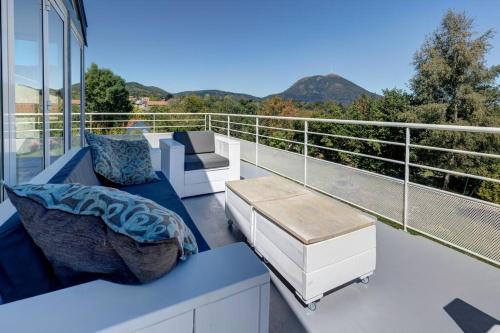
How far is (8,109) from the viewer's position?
1.18 m

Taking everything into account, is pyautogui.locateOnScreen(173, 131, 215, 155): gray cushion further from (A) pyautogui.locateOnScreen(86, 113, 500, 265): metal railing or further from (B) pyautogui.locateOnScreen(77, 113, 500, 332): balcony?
(A) pyautogui.locateOnScreen(86, 113, 500, 265): metal railing

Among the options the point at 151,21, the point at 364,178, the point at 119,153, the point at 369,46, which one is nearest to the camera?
the point at 119,153

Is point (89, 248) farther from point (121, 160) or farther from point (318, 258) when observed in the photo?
point (121, 160)

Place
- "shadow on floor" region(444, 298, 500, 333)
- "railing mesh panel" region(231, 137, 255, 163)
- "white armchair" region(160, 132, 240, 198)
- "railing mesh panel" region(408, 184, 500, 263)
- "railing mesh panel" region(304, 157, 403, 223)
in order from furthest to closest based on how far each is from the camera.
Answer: "railing mesh panel" region(231, 137, 255, 163) < "white armchair" region(160, 132, 240, 198) < "railing mesh panel" region(304, 157, 403, 223) < "railing mesh panel" region(408, 184, 500, 263) < "shadow on floor" region(444, 298, 500, 333)

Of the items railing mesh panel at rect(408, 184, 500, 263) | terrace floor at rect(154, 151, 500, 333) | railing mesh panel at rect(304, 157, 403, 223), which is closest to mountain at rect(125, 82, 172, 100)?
railing mesh panel at rect(304, 157, 403, 223)

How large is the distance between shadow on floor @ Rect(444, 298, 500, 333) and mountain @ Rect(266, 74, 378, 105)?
26.6 m

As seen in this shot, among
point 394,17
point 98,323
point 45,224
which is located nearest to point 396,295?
point 98,323

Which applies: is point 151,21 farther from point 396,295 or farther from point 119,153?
point 396,295

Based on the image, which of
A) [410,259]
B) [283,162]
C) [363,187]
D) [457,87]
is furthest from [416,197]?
[457,87]

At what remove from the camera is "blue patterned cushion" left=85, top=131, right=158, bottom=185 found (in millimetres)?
2240

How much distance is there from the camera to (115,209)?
680mm

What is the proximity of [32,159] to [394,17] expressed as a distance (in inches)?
692

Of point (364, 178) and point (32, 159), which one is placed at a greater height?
point (32, 159)

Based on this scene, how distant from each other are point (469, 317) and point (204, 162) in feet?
8.40
